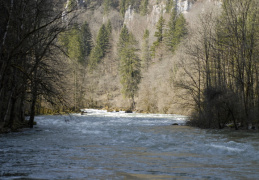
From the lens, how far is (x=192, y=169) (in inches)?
206

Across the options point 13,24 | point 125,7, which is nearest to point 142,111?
point 13,24

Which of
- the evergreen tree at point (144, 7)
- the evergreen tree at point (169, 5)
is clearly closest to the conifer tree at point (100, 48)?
the evergreen tree at point (169, 5)

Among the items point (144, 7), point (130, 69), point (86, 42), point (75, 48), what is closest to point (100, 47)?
point (86, 42)

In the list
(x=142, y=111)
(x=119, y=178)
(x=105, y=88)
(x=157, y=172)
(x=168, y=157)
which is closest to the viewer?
(x=119, y=178)

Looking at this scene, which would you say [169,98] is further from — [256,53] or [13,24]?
[13,24]

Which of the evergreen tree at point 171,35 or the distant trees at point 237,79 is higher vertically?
the evergreen tree at point 171,35

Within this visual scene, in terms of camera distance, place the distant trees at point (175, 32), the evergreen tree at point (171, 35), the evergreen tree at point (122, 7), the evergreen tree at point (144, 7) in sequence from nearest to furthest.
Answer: the distant trees at point (175, 32) < the evergreen tree at point (171, 35) < the evergreen tree at point (144, 7) < the evergreen tree at point (122, 7)

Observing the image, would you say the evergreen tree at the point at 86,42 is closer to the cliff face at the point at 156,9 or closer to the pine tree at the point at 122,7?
the cliff face at the point at 156,9

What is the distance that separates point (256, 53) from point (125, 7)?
283 feet

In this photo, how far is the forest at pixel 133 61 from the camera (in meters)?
10.3

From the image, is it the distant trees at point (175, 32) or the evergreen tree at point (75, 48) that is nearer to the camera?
the distant trees at point (175, 32)

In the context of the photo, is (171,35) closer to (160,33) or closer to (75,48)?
(160,33)

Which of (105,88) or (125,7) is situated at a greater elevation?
(125,7)

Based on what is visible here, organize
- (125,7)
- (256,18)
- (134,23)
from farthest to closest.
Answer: (125,7) < (134,23) < (256,18)
